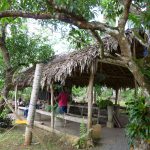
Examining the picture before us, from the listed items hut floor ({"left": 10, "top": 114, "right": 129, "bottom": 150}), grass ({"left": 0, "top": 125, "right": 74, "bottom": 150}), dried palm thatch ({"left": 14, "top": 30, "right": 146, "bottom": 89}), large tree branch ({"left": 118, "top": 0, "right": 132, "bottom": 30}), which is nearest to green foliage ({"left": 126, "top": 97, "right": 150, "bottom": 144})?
dried palm thatch ({"left": 14, "top": 30, "right": 146, "bottom": 89})

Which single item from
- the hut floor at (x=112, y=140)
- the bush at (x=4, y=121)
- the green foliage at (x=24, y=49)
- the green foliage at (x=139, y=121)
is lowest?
the hut floor at (x=112, y=140)

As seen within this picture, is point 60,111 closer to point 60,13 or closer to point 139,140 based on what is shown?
point 139,140

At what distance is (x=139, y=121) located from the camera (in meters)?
6.24

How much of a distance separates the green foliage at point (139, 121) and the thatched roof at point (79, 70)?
7.43ft

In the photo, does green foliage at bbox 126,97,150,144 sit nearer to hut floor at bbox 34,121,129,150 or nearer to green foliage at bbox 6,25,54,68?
hut floor at bbox 34,121,129,150

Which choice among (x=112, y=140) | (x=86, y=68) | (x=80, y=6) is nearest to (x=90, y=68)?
(x=86, y=68)

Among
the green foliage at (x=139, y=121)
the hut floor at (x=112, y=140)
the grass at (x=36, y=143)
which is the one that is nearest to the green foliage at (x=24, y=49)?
the grass at (x=36, y=143)

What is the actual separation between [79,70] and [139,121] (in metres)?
4.27

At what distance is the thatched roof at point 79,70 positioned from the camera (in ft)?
27.5

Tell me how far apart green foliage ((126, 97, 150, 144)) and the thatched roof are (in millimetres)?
2265

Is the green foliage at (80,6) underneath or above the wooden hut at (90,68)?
above

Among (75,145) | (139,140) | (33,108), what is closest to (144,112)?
(139,140)

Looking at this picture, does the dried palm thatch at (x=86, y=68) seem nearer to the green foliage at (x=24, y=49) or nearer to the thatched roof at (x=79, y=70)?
the thatched roof at (x=79, y=70)

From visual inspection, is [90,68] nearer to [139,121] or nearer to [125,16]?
[139,121]
